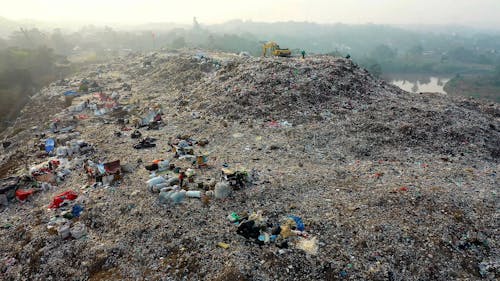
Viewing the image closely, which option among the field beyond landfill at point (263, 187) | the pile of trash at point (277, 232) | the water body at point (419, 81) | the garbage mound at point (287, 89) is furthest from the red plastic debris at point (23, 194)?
the water body at point (419, 81)

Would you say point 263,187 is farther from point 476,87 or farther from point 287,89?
point 476,87

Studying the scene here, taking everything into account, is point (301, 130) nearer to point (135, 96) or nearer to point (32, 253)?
point (32, 253)

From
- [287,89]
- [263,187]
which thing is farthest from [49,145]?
[287,89]

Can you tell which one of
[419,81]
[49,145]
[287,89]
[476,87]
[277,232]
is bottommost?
[419,81]

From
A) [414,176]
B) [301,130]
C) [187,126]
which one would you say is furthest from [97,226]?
[414,176]

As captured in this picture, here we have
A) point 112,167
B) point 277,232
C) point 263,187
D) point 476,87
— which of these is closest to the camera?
point 277,232

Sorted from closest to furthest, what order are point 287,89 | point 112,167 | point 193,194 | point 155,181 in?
point 193,194 < point 155,181 < point 112,167 < point 287,89

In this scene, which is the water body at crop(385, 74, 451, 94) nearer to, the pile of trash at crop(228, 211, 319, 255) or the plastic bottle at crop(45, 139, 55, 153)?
the pile of trash at crop(228, 211, 319, 255)

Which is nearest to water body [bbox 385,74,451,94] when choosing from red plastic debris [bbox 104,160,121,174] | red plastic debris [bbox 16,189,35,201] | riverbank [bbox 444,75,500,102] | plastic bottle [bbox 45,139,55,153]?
riverbank [bbox 444,75,500,102]
